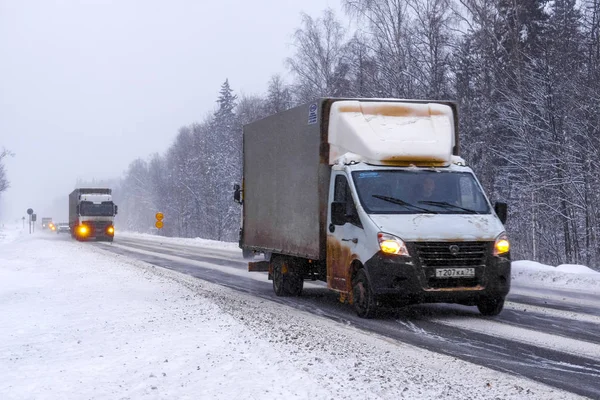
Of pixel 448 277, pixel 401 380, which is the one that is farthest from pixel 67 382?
pixel 448 277

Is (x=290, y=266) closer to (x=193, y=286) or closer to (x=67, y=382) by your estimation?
(x=193, y=286)

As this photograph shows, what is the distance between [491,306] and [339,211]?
2.43 meters

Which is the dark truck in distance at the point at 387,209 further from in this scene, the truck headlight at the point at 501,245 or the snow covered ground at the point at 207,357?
the snow covered ground at the point at 207,357

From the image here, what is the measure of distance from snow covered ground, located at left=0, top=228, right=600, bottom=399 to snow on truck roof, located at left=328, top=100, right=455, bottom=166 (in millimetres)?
2498

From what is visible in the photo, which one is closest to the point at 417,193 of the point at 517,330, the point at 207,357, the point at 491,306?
the point at 491,306

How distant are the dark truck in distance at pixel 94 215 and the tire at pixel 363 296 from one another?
39772mm

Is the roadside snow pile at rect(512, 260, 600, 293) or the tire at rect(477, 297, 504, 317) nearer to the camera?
the tire at rect(477, 297, 504, 317)

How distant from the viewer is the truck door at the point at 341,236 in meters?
10.6

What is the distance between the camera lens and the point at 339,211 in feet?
34.7

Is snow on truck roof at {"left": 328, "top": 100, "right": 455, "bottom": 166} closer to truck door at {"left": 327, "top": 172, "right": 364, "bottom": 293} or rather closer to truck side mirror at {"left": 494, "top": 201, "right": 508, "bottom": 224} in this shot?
truck door at {"left": 327, "top": 172, "right": 364, "bottom": 293}

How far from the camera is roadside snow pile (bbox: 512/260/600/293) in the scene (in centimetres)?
1488

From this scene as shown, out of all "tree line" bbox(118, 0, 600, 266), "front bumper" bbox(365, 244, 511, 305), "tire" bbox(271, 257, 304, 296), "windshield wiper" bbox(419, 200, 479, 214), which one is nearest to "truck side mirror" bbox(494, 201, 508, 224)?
"windshield wiper" bbox(419, 200, 479, 214)

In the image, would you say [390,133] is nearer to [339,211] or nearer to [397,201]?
[397,201]

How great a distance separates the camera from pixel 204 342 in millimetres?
8211
